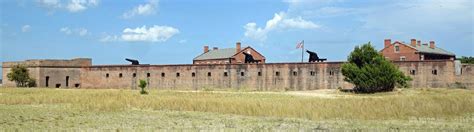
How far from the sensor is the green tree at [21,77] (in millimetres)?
57000

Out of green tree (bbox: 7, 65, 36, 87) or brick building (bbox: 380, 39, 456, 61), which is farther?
green tree (bbox: 7, 65, 36, 87)

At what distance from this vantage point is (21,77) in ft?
187

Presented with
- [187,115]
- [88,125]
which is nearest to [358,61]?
[187,115]

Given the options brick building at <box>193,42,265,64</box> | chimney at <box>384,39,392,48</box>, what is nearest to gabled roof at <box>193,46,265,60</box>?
brick building at <box>193,42,265,64</box>

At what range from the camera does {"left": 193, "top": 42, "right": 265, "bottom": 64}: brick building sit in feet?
214

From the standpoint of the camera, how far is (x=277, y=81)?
49062 mm

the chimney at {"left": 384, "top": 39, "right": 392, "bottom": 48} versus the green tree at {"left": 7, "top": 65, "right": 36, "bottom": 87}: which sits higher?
the chimney at {"left": 384, "top": 39, "right": 392, "bottom": 48}

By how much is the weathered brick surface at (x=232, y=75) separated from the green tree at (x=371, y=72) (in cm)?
310

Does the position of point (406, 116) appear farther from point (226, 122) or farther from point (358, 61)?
point (358, 61)

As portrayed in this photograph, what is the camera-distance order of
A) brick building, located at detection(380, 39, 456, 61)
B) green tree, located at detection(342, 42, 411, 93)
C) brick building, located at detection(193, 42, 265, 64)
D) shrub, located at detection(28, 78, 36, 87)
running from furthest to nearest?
brick building, located at detection(193, 42, 265, 64), shrub, located at detection(28, 78, 36, 87), brick building, located at detection(380, 39, 456, 61), green tree, located at detection(342, 42, 411, 93)

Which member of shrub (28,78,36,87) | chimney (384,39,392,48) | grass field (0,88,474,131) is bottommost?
grass field (0,88,474,131)

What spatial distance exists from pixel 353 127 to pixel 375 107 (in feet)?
19.3

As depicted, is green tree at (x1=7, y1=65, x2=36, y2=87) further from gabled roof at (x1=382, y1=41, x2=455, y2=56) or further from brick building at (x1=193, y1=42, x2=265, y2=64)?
gabled roof at (x1=382, y1=41, x2=455, y2=56)

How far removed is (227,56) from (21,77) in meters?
23.6
